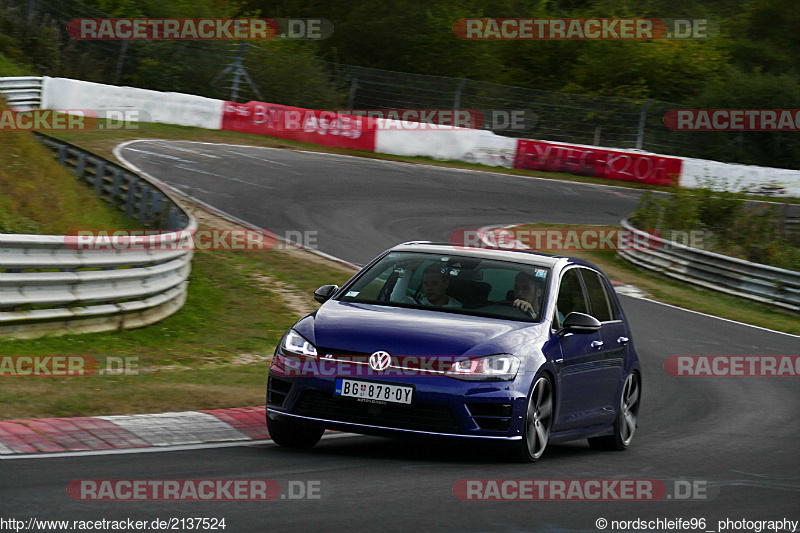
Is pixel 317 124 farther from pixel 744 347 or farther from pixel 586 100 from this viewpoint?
pixel 744 347

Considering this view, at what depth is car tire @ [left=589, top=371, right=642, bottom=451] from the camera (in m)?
9.55

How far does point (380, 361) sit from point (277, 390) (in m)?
0.79

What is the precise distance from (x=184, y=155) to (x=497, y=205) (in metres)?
7.79

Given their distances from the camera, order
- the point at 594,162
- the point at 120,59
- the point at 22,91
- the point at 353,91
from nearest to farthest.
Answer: the point at 22,91 < the point at 594,162 < the point at 353,91 < the point at 120,59

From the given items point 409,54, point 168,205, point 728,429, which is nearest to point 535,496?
point 728,429

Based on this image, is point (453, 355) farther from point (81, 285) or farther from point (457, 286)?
point (81, 285)

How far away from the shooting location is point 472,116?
38750mm

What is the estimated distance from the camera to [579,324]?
8.33 meters

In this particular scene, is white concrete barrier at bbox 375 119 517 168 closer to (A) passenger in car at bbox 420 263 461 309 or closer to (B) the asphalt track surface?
(B) the asphalt track surface

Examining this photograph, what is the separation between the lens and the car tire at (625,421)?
9547 millimetres

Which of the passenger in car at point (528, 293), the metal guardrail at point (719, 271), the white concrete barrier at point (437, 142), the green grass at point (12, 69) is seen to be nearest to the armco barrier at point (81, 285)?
the passenger in car at point (528, 293)

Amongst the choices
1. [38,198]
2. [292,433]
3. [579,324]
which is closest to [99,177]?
[38,198]

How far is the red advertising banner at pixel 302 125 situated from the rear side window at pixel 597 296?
2617 cm

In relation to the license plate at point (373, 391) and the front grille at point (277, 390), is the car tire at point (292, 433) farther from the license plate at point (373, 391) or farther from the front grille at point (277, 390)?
the license plate at point (373, 391)
